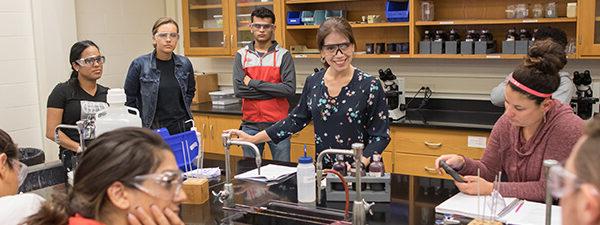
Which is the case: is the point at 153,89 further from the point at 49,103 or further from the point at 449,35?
the point at 449,35

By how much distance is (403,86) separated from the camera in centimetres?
421

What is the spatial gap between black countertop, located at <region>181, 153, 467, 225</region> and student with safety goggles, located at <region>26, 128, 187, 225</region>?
742 mm

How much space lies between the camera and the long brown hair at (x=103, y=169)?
4.21 ft

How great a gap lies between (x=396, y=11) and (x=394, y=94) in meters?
0.60

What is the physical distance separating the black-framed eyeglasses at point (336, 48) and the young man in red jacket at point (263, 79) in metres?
1.18

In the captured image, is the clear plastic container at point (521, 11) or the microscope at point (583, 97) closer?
the microscope at point (583, 97)

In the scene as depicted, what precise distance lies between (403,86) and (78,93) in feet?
7.14

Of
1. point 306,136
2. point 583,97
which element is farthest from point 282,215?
point 583,97

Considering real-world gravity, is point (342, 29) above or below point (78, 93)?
above

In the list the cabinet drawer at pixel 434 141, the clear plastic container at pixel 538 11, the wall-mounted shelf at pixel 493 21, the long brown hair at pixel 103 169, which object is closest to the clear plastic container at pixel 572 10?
the wall-mounted shelf at pixel 493 21

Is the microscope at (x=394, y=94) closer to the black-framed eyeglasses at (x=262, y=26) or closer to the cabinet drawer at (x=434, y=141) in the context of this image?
the cabinet drawer at (x=434, y=141)

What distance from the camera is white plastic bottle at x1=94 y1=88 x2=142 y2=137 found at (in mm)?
2510

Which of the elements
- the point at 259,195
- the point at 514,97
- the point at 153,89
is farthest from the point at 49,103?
the point at 514,97

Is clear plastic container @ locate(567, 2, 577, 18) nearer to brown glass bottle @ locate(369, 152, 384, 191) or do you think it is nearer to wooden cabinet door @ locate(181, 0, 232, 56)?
brown glass bottle @ locate(369, 152, 384, 191)
